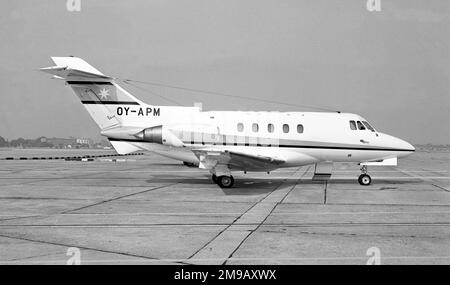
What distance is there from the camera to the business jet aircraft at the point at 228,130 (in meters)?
19.6

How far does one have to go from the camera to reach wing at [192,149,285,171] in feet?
56.8

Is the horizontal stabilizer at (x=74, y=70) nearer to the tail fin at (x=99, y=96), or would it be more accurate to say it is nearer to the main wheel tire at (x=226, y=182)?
the tail fin at (x=99, y=96)

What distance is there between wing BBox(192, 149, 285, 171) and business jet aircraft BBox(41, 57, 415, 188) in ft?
0.77

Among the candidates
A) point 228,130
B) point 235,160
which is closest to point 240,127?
point 228,130

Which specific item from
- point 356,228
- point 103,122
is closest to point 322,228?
point 356,228

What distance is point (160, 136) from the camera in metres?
18.8

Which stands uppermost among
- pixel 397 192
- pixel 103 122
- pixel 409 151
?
pixel 103 122

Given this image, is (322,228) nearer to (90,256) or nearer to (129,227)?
(129,227)

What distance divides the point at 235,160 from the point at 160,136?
3.23 meters

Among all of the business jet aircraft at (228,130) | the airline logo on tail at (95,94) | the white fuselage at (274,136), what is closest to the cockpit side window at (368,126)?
the business jet aircraft at (228,130)

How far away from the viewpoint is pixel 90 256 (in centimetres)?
754

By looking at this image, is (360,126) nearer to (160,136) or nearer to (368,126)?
(368,126)

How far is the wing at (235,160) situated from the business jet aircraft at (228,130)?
0.77 ft

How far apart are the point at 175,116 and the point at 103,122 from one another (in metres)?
3.17
